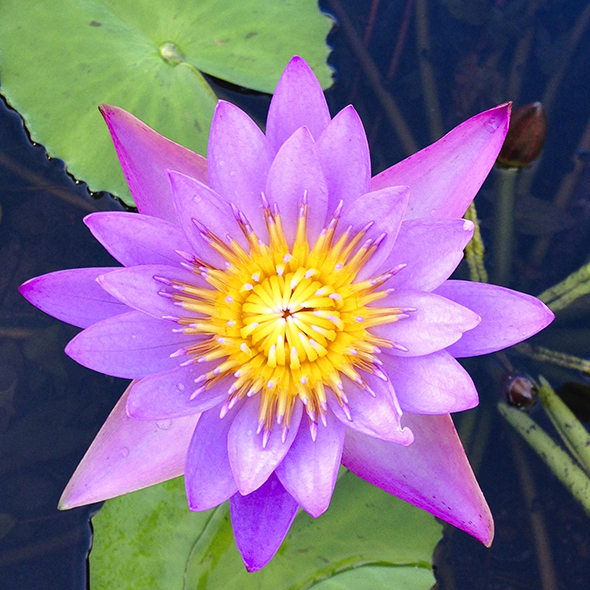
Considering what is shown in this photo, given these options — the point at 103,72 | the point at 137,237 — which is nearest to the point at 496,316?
the point at 137,237

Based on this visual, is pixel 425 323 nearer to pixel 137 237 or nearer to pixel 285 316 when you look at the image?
pixel 285 316

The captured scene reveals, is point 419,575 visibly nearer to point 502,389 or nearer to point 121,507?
point 502,389

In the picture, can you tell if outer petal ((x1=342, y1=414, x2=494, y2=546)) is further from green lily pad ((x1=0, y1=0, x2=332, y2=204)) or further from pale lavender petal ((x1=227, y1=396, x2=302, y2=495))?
green lily pad ((x1=0, y1=0, x2=332, y2=204))

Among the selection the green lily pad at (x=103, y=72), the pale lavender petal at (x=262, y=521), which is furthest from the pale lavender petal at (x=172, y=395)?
the green lily pad at (x=103, y=72)

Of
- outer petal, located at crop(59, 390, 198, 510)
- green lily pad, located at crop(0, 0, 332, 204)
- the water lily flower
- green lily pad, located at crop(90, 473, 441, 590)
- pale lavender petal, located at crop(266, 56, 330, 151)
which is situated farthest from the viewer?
green lily pad, located at crop(0, 0, 332, 204)

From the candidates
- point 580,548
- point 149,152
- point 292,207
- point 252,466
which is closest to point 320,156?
point 292,207

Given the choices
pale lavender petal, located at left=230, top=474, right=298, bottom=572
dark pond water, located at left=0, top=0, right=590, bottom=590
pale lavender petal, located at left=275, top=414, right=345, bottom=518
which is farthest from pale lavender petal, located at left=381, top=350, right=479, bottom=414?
dark pond water, located at left=0, top=0, right=590, bottom=590

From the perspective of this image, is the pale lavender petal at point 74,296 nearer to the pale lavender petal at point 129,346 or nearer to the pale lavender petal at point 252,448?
the pale lavender petal at point 129,346

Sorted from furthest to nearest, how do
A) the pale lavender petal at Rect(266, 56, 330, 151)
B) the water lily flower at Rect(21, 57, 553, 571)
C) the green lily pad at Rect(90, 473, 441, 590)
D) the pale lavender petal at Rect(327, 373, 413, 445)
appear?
1. the green lily pad at Rect(90, 473, 441, 590)
2. the pale lavender petal at Rect(266, 56, 330, 151)
3. the water lily flower at Rect(21, 57, 553, 571)
4. the pale lavender petal at Rect(327, 373, 413, 445)
